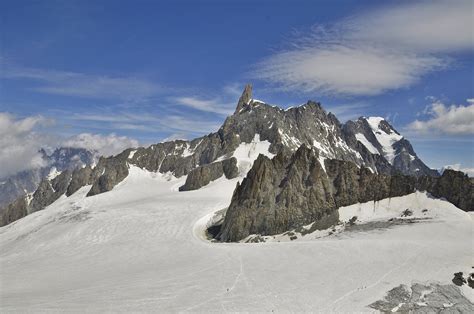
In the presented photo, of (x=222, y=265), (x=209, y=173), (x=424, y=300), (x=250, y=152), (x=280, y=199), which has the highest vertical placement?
(x=250, y=152)

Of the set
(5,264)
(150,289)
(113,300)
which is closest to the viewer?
(113,300)

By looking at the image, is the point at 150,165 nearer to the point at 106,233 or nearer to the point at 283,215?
the point at 106,233

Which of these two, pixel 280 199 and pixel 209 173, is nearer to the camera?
pixel 280 199

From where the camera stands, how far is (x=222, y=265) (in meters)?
50.4

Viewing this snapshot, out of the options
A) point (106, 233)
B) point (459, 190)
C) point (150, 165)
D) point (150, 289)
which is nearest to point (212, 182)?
point (150, 165)

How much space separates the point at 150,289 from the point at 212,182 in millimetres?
116109

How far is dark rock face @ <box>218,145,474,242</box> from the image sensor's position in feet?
248

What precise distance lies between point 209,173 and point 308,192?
3219 inches

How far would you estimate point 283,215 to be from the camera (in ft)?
254

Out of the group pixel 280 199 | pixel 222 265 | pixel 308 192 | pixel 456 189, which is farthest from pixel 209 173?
pixel 222 265

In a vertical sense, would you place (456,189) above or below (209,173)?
below

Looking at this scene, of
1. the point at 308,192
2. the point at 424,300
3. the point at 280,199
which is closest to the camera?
the point at 424,300

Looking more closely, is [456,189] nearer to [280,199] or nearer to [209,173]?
[280,199]

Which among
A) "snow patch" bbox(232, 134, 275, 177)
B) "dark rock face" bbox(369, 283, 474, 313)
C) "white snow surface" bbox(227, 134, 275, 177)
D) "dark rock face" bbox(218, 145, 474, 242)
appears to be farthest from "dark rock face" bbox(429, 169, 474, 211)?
"white snow surface" bbox(227, 134, 275, 177)
